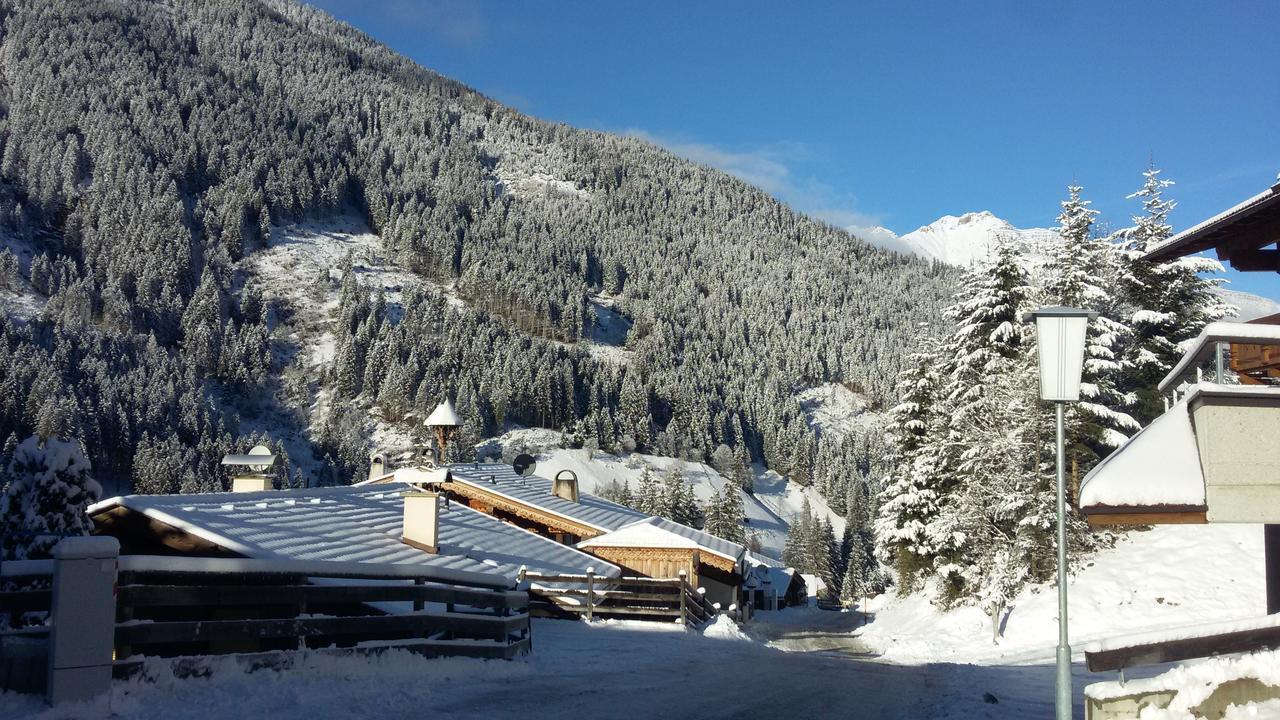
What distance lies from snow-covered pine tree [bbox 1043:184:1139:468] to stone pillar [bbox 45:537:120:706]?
902 inches

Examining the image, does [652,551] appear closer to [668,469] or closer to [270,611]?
[270,611]

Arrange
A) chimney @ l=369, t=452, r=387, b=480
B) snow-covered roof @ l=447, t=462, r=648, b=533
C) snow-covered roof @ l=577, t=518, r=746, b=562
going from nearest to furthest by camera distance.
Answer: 1. snow-covered roof @ l=577, t=518, r=746, b=562
2. snow-covered roof @ l=447, t=462, r=648, b=533
3. chimney @ l=369, t=452, r=387, b=480

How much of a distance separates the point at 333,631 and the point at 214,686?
1.49 metres

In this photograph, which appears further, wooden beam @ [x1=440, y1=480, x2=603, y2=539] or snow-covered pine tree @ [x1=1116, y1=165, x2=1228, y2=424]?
snow-covered pine tree @ [x1=1116, y1=165, x2=1228, y2=424]

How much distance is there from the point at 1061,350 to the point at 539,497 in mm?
23819

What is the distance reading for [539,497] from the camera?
3011 centimetres

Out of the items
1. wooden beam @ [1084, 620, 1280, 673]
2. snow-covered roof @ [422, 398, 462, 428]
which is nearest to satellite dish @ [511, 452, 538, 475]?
snow-covered roof @ [422, 398, 462, 428]

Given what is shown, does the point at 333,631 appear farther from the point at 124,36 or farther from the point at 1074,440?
the point at 124,36

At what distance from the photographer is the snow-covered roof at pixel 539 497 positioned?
28.0 m

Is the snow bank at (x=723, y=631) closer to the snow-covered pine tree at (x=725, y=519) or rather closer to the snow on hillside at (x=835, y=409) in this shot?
the snow-covered pine tree at (x=725, y=519)

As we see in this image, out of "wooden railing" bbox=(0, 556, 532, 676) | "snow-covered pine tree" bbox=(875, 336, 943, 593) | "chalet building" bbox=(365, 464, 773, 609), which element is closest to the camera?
"wooden railing" bbox=(0, 556, 532, 676)

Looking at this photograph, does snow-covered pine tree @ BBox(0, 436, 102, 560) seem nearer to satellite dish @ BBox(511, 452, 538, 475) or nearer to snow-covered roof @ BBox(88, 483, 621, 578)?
Result: snow-covered roof @ BBox(88, 483, 621, 578)

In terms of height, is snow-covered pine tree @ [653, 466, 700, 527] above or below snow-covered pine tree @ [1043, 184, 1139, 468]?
below

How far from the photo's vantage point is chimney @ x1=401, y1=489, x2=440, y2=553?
1870cm
